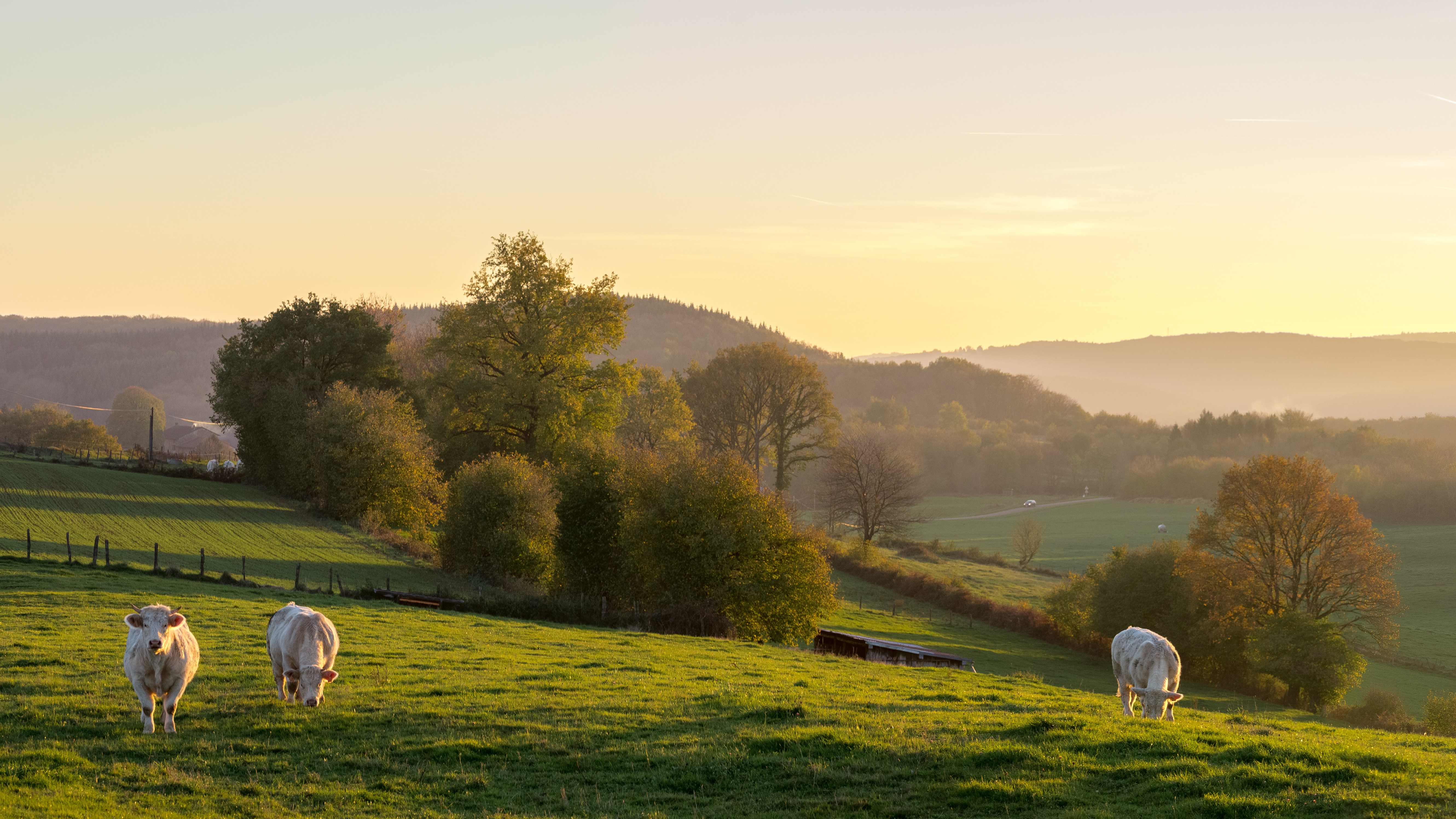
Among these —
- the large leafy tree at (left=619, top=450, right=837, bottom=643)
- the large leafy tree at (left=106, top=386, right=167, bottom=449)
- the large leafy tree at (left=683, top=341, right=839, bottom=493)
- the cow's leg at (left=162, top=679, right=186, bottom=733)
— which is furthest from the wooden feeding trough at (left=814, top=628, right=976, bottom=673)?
the large leafy tree at (left=106, top=386, right=167, bottom=449)

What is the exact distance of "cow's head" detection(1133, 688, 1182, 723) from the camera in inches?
750

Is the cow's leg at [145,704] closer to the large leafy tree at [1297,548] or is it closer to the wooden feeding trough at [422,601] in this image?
the wooden feeding trough at [422,601]

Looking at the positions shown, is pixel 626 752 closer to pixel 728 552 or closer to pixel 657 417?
pixel 728 552

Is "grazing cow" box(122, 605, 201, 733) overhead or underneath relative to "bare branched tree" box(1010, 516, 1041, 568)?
overhead

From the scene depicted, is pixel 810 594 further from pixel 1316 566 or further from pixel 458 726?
pixel 1316 566

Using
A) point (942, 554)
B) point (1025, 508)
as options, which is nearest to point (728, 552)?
point (942, 554)

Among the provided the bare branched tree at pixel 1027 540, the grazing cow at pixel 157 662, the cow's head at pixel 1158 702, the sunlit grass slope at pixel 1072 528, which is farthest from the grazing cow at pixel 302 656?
the sunlit grass slope at pixel 1072 528

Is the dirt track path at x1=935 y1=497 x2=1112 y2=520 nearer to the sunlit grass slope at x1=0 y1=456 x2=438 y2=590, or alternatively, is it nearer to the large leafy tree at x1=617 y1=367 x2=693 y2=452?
the large leafy tree at x1=617 y1=367 x2=693 y2=452

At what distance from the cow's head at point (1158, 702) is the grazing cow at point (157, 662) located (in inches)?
705

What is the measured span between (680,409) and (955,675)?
148 feet

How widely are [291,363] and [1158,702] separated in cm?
6725

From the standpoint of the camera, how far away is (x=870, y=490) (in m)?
83.1

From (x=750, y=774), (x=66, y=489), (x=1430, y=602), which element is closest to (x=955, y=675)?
(x=750, y=774)

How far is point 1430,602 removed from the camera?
7550cm
